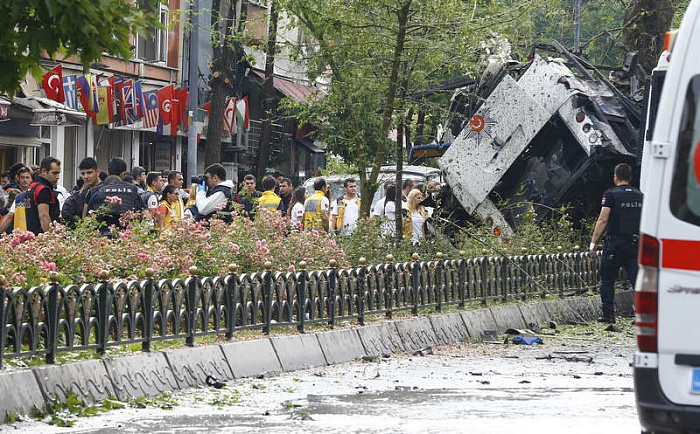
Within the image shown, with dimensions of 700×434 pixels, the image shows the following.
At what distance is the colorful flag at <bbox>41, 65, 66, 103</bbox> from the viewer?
1147 inches

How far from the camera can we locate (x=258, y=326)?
1186 cm

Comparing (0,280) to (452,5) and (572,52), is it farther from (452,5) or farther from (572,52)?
(572,52)

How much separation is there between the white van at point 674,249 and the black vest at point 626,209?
10.2m

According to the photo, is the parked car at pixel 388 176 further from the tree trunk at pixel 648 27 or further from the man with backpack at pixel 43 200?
the man with backpack at pixel 43 200

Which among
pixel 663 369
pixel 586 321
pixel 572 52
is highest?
pixel 572 52

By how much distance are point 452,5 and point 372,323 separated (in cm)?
519

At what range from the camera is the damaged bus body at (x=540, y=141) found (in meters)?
20.3

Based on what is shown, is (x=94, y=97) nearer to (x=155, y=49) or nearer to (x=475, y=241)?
(x=155, y=49)

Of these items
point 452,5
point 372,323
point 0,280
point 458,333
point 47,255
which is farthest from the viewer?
point 452,5

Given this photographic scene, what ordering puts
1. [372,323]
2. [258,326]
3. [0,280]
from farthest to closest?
1. [372,323]
2. [258,326]
3. [0,280]

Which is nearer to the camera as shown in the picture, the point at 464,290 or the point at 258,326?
the point at 258,326

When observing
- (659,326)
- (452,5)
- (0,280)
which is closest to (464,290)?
(452,5)

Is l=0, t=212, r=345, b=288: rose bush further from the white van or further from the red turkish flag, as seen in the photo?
the red turkish flag

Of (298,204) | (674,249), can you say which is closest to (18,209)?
(298,204)
